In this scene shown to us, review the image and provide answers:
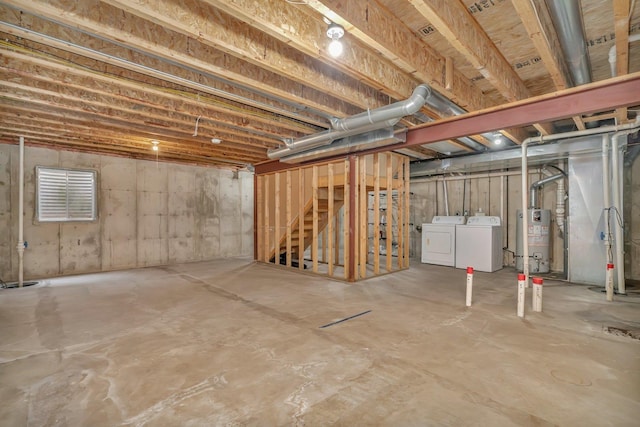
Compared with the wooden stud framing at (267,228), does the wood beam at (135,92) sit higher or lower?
higher

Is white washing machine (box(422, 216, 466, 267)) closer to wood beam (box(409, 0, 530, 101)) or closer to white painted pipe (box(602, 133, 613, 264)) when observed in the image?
white painted pipe (box(602, 133, 613, 264))

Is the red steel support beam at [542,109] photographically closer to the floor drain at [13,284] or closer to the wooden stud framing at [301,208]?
the wooden stud framing at [301,208]

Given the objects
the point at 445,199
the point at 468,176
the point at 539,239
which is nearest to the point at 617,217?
the point at 539,239

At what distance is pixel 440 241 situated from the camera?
254 inches

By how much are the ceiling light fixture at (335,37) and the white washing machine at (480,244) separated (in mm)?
5050

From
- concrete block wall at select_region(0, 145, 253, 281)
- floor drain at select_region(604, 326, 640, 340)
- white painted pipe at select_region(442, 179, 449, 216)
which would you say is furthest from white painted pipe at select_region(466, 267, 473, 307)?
concrete block wall at select_region(0, 145, 253, 281)

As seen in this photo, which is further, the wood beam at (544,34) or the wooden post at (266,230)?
the wooden post at (266,230)

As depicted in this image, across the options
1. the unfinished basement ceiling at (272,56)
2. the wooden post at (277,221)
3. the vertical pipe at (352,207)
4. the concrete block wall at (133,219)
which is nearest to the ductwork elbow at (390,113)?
the unfinished basement ceiling at (272,56)

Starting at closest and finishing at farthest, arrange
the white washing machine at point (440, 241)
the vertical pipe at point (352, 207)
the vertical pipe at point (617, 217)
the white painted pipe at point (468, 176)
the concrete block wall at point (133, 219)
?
the vertical pipe at point (617, 217), the vertical pipe at point (352, 207), the concrete block wall at point (133, 219), the white washing machine at point (440, 241), the white painted pipe at point (468, 176)

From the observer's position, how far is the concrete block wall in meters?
5.27

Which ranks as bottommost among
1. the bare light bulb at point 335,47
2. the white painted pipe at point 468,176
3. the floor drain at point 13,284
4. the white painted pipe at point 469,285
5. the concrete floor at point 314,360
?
the floor drain at point 13,284

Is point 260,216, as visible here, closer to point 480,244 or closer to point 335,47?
point 480,244

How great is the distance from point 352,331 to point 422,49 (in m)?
2.71

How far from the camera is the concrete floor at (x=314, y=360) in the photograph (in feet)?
5.49
